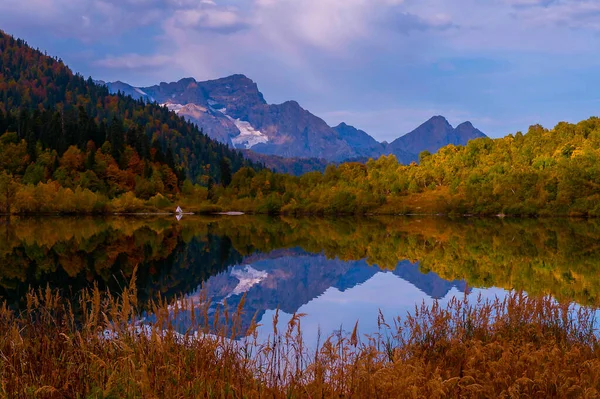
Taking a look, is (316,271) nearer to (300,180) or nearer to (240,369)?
(240,369)

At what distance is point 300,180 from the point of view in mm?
178125

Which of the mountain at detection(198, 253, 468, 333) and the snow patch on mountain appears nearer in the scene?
the mountain at detection(198, 253, 468, 333)

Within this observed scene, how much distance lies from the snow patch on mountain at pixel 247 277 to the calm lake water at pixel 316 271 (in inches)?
4.7

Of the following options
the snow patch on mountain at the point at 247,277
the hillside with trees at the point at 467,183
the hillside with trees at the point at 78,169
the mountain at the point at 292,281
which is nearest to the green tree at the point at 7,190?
the hillside with trees at the point at 78,169

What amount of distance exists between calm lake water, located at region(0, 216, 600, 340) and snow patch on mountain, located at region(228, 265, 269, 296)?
119 mm

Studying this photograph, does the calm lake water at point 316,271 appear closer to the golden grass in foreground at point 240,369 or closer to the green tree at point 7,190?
the golden grass in foreground at point 240,369

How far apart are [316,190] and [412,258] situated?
378ft

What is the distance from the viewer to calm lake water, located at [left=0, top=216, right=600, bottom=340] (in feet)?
87.1

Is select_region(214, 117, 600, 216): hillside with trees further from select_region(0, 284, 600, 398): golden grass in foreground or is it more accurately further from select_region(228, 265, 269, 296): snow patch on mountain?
select_region(0, 284, 600, 398): golden grass in foreground

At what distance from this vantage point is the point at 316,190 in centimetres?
15712

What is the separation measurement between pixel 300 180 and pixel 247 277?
467 ft

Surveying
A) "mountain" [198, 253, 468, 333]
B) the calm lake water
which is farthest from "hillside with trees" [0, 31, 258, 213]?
"mountain" [198, 253, 468, 333]

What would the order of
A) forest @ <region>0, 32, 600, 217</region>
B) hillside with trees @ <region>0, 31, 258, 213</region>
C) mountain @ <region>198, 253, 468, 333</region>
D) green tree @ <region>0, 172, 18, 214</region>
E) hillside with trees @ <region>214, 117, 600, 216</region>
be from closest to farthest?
mountain @ <region>198, 253, 468, 333</region> → green tree @ <region>0, 172, 18, 214</region> → hillside with trees @ <region>0, 31, 258, 213</region> → forest @ <region>0, 32, 600, 217</region> → hillside with trees @ <region>214, 117, 600, 216</region>

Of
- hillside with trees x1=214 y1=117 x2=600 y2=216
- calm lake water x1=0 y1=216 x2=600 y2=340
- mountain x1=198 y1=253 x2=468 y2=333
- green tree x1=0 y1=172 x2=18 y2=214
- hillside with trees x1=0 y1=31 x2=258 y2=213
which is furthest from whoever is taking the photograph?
hillside with trees x1=214 y1=117 x2=600 y2=216
